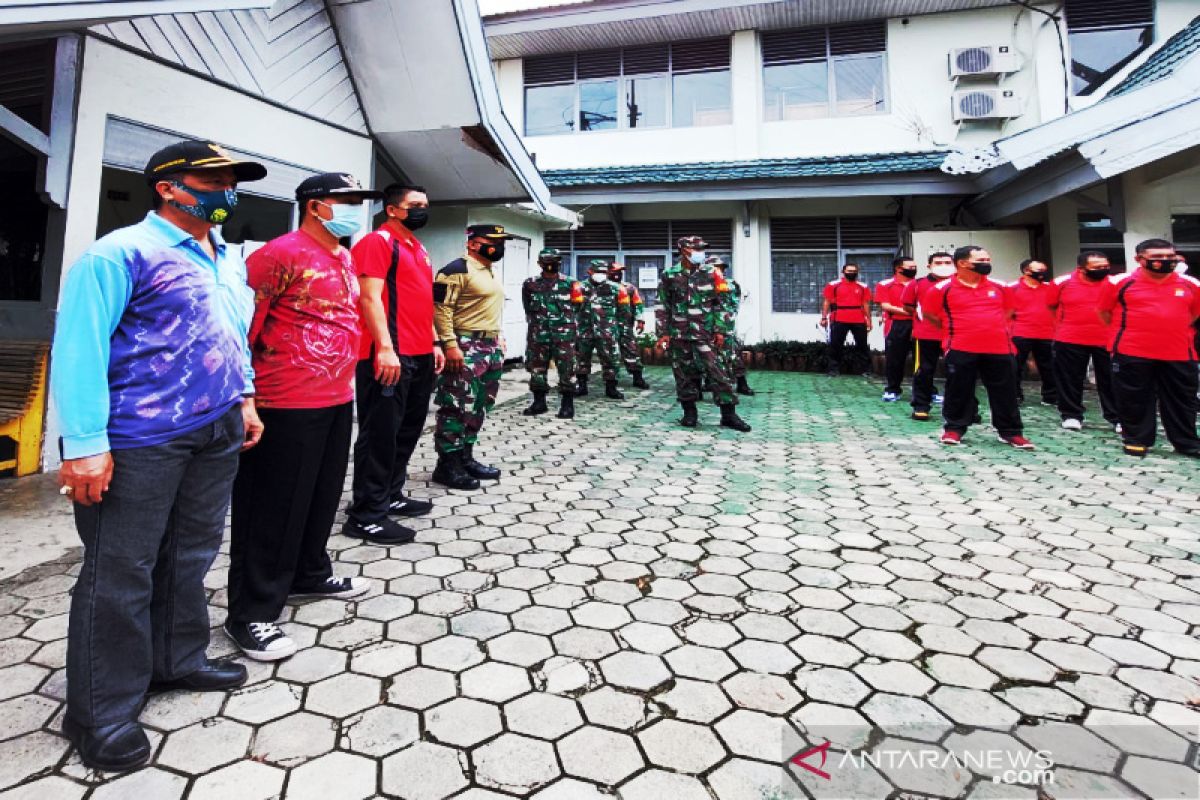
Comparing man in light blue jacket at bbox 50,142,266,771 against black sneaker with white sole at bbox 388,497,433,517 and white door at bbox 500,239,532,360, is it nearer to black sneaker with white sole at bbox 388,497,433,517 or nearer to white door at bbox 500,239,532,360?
black sneaker with white sole at bbox 388,497,433,517

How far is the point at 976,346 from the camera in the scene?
18.6 ft

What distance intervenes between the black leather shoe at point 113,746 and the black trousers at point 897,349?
333 inches

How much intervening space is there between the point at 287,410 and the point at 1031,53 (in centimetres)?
1443

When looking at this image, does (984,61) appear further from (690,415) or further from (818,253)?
(690,415)

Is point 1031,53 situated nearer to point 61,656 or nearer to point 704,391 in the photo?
point 704,391

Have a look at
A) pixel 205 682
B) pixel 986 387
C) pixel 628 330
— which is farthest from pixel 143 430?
pixel 628 330

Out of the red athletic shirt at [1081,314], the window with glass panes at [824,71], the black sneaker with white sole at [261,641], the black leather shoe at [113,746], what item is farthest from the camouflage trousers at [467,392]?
the window with glass panes at [824,71]

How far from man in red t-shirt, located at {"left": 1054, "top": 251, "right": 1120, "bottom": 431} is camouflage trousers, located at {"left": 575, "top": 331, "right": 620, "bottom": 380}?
16.7ft

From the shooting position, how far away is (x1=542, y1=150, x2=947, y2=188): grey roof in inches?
416

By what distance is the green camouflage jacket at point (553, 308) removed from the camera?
7.22 m

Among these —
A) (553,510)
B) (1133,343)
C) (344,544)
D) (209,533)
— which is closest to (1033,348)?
(1133,343)

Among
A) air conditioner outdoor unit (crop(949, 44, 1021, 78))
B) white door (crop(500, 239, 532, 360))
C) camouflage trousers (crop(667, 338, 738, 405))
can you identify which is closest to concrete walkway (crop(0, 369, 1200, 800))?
camouflage trousers (crop(667, 338, 738, 405))

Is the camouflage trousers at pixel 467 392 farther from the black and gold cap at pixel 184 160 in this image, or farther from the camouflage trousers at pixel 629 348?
the camouflage trousers at pixel 629 348

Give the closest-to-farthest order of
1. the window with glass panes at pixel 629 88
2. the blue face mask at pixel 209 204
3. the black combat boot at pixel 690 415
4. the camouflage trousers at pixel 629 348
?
the blue face mask at pixel 209 204 → the black combat boot at pixel 690 415 → the camouflage trousers at pixel 629 348 → the window with glass panes at pixel 629 88
